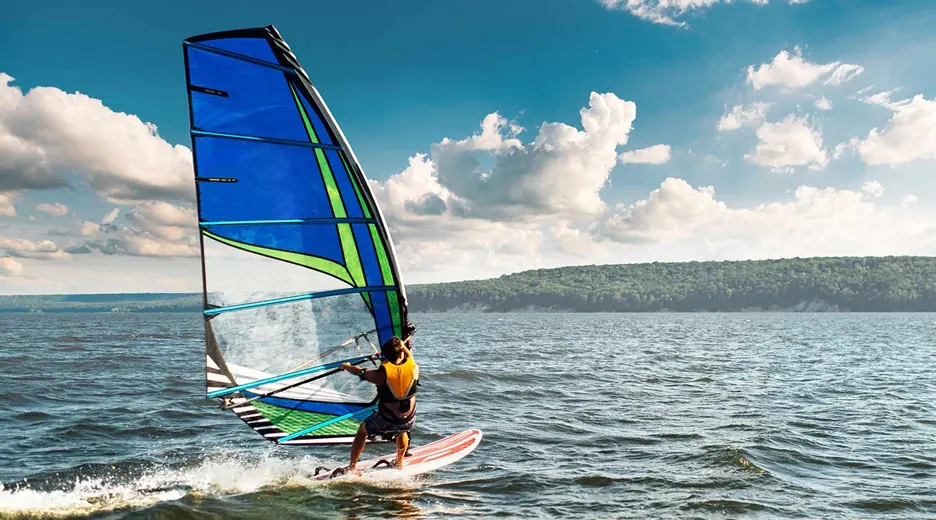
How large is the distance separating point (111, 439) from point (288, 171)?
7.87 m

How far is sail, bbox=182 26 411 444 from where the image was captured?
7.63 meters

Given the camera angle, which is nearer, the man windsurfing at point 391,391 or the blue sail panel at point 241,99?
the blue sail panel at point 241,99

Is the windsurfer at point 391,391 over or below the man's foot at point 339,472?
over

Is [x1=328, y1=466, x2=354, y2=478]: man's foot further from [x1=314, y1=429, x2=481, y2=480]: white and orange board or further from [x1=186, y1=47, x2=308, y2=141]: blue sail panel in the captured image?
[x1=186, y1=47, x2=308, y2=141]: blue sail panel

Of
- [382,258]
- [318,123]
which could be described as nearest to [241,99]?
[318,123]

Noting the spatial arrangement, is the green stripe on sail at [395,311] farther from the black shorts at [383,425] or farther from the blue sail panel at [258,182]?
the blue sail panel at [258,182]

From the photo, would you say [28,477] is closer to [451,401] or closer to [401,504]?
[401,504]

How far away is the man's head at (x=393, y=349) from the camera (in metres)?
8.57

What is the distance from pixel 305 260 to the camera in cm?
866

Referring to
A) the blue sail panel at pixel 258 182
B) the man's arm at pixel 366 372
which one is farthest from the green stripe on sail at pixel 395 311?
the blue sail panel at pixel 258 182

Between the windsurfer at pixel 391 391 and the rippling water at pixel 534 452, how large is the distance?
0.85 m

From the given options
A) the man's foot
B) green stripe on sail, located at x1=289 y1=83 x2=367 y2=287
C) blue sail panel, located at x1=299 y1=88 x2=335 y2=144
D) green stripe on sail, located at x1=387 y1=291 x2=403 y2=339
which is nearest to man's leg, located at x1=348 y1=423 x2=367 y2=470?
the man's foot

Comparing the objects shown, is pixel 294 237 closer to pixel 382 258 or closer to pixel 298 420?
pixel 382 258

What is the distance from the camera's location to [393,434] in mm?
9328
